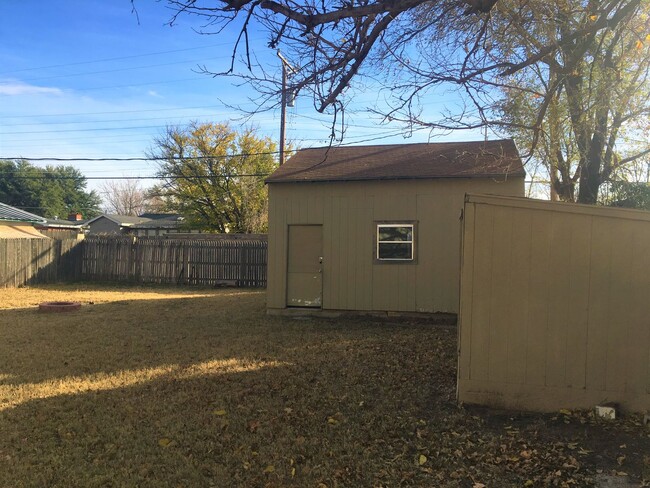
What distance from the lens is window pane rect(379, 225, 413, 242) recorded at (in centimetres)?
1038

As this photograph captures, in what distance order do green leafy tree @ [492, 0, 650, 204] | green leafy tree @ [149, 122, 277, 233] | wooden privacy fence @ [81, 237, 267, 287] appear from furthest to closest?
green leafy tree @ [149, 122, 277, 233] < wooden privacy fence @ [81, 237, 267, 287] < green leafy tree @ [492, 0, 650, 204]

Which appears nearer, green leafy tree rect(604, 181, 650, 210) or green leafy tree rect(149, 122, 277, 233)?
green leafy tree rect(604, 181, 650, 210)

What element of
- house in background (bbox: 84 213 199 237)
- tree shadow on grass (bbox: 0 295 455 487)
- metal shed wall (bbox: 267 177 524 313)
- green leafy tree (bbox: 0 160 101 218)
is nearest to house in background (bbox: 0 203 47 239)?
tree shadow on grass (bbox: 0 295 455 487)

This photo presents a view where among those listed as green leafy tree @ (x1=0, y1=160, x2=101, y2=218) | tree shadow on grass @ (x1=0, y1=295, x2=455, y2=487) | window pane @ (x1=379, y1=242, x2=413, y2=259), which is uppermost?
green leafy tree @ (x1=0, y1=160, x2=101, y2=218)

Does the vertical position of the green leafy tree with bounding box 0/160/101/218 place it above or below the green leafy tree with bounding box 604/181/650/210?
above

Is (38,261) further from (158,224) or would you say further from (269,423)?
(158,224)

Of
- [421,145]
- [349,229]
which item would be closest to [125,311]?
[349,229]

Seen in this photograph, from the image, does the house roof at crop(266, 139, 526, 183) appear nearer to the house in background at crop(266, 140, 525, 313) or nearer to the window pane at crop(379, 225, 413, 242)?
the house in background at crop(266, 140, 525, 313)

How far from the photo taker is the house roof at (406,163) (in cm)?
980

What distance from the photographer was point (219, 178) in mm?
28500

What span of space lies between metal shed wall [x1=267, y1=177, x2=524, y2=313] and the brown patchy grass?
2.16 m

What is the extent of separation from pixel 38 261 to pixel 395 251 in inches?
559

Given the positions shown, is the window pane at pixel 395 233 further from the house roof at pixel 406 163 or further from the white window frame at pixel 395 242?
the house roof at pixel 406 163

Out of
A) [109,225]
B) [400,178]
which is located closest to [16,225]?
[400,178]
